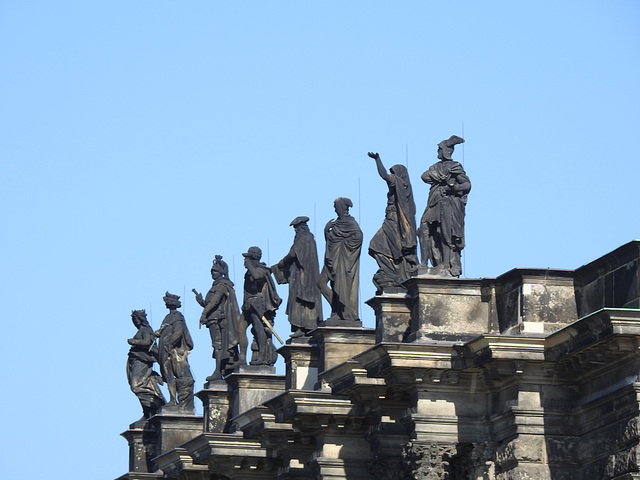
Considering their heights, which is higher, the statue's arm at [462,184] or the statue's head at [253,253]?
the statue's head at [253,253]

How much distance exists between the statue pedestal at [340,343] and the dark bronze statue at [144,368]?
51.3 feet

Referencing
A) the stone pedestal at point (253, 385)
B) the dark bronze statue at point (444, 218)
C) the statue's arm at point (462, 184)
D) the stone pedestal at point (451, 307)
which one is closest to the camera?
the stone pedestal at point (451, 307)

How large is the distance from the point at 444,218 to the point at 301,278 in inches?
349

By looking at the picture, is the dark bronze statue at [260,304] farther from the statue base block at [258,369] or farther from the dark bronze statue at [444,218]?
the dark bronze statue at [444,218]

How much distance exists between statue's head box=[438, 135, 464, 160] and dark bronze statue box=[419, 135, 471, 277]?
0.17 meters

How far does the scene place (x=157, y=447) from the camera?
2501 inches

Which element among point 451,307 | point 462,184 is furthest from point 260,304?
point 451,307

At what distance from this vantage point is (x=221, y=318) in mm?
59562

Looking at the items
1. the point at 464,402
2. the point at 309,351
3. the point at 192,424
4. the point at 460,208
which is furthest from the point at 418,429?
the point at 192,424

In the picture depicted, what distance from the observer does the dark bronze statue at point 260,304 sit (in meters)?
57.3

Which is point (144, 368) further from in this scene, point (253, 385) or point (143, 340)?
point (253, 385)

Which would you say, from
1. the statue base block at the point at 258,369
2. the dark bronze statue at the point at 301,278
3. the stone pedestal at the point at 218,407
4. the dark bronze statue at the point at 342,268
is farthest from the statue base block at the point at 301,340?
the stone pedestal at the point at 218,407

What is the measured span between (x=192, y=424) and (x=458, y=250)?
18.6 metres

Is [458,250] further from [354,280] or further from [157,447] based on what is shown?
[157,447]
